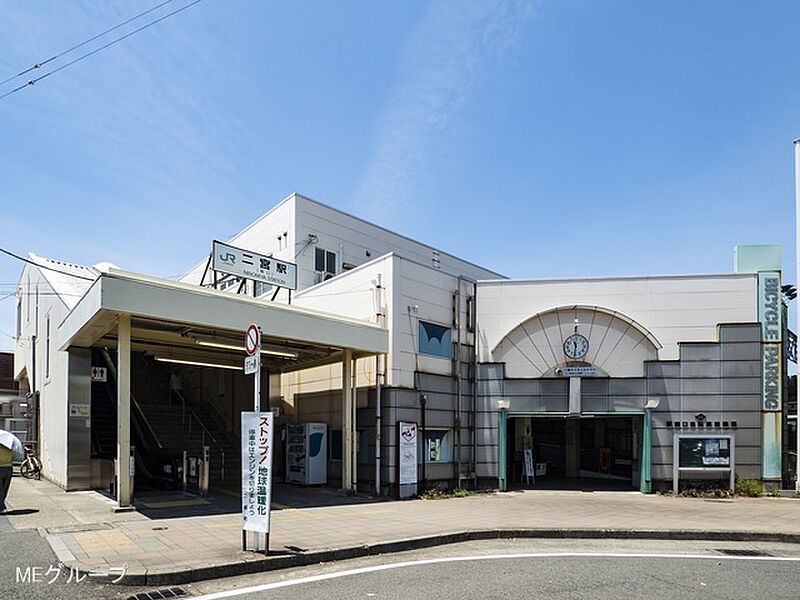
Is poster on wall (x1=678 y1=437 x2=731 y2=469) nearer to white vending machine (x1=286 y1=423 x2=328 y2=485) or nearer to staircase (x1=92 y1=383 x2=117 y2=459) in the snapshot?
white vending machine (x1=286 y1=423 x2=328 y2=485)

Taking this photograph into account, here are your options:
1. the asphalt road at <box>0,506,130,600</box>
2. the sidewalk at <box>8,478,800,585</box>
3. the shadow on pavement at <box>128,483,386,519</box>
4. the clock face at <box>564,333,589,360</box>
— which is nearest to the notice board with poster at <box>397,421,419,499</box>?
the sidewalk at <box>8,478,800,585</box>

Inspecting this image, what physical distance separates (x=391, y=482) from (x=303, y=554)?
7.49 meters

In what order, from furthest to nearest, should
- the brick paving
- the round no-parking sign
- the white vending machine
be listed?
the white vending machine, the brick paving, the round no-parking sign

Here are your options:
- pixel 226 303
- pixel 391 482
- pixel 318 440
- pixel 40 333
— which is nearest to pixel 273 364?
pixel 318 440

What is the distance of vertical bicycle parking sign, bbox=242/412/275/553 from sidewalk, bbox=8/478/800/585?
1.37 ft

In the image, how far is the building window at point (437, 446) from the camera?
16.9 m

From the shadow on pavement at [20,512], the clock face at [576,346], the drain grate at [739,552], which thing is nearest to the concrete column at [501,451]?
the clock face at [576,346]

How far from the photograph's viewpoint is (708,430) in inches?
685

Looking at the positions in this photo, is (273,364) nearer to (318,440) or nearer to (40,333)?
(318,440)

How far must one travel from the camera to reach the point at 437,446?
1734 centimetres

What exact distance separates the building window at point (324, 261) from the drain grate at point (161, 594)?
17406mm

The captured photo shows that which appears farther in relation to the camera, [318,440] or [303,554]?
[318,440]

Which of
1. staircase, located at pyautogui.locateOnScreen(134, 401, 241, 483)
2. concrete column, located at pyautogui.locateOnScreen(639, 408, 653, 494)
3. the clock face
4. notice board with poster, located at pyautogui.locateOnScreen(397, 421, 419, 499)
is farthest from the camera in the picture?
staircase, located at pyautogui.locateOnScreen(134, 401, 241, 483)

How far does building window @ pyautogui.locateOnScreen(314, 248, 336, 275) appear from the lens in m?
23.9
